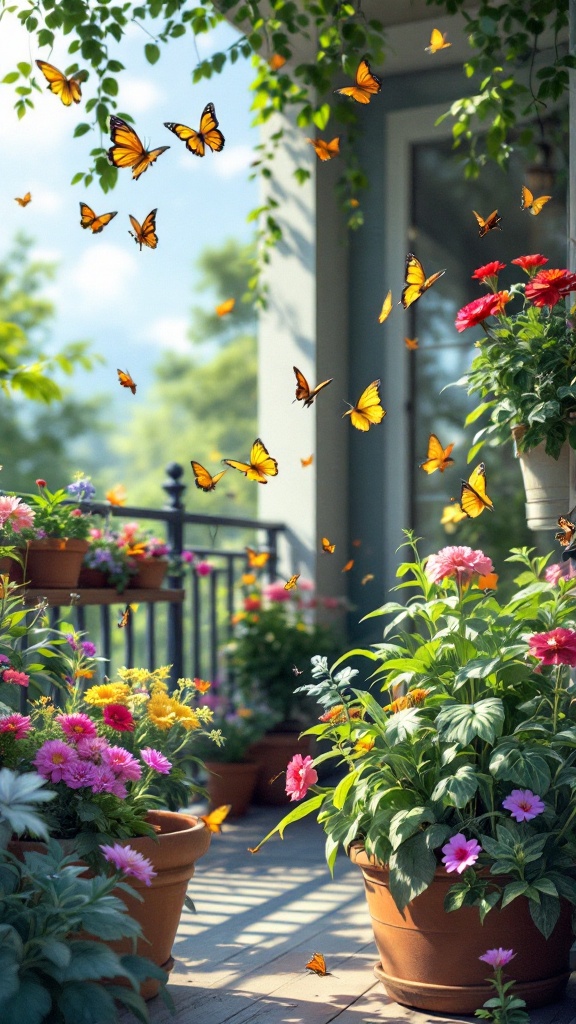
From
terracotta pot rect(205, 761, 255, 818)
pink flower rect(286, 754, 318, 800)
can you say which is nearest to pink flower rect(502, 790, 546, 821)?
pink flower rect(286, 754, 318, 800)

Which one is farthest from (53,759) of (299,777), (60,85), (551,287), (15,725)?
(60,85)

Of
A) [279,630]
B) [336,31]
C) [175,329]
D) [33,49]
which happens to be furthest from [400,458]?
[175,329]

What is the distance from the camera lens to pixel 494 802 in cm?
197

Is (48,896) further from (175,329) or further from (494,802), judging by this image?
(175,329)

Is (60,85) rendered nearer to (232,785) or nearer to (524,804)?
(524,804)

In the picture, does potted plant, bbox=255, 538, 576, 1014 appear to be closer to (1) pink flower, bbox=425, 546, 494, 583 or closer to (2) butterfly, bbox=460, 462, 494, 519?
(1) pink flower, bbox=425, 546, 494, 583

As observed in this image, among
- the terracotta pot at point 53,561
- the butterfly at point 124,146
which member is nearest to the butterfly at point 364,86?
the butterfly at point 124,146

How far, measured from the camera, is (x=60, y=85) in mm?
2557

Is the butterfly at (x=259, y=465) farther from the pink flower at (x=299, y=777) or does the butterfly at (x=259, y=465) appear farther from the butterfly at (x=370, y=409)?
the pink flower at (x=299, y=777)

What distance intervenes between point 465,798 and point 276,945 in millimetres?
807

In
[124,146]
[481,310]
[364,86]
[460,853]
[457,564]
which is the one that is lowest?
[460,853]

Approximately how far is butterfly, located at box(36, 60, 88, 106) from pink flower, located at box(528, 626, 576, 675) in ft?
5.39

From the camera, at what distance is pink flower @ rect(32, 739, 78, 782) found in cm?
186

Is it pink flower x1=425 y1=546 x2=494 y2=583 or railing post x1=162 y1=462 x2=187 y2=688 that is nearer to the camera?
pink flower x1=425 y1=546 x2=494 y2=583
